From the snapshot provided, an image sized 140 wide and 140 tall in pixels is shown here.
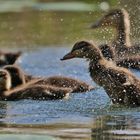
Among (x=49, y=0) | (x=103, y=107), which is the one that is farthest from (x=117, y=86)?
(x=49, y=0)

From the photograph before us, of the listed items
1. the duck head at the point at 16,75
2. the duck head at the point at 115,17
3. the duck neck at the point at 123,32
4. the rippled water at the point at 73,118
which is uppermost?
the duck head at the point at 115,17

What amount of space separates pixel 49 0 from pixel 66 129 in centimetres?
2041

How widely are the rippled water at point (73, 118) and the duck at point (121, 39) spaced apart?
1.58 meters

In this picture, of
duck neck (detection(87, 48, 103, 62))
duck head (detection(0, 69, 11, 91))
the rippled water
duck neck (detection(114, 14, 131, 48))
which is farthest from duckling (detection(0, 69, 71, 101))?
duck neck (detection(114, 14, 131, 48))

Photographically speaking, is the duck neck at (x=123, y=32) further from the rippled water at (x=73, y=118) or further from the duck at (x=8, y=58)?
the rippled water at (x=73, y=118)

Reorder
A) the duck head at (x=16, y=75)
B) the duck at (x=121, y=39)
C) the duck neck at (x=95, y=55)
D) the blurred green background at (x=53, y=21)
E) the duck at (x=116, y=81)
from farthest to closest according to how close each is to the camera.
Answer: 1. the blurred green background at (x=53, y=21)
2. the duck at (x=121, y=39)
3. the duck head at (x=16, y=75)
4. the duck neck at (x=95, y=55)
5. the duck at (x=116, y=81)

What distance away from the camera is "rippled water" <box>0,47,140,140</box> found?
8.46 metres

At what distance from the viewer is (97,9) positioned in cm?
2461

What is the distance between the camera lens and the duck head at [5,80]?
1198 centimetres

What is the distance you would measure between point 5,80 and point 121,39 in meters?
3.05

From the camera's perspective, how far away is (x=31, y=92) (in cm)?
1127

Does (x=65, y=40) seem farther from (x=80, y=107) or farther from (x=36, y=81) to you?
(x=80, y=107)

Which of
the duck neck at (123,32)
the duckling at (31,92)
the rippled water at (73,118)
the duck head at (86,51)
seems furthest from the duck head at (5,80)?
the duck neck at (123,32)

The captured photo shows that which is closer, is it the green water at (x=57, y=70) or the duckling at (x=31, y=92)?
the green water at (x=57, y=70)
